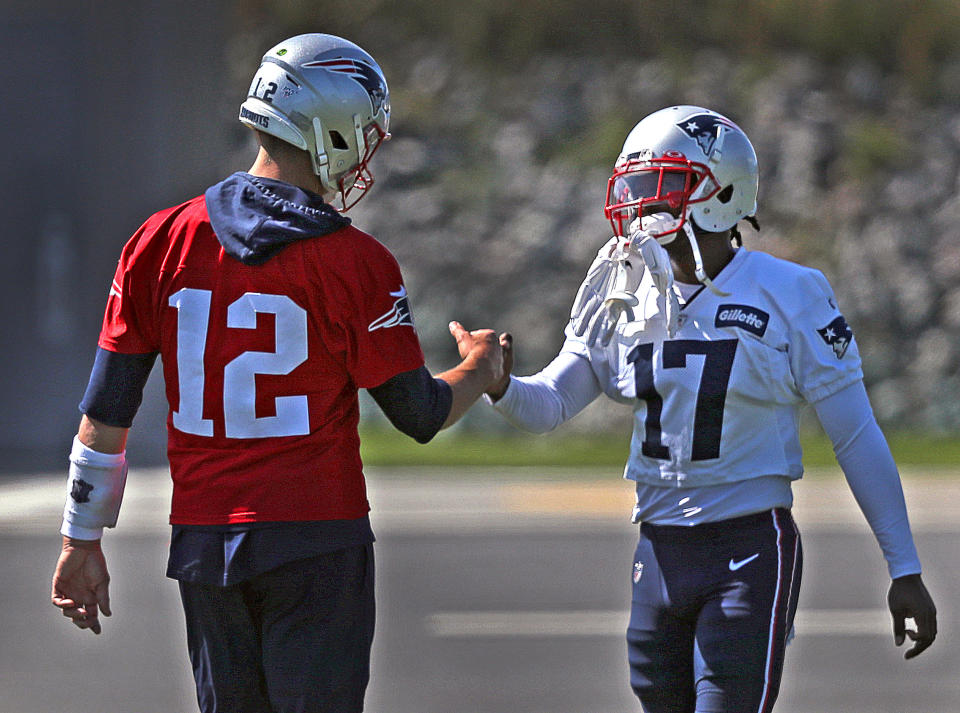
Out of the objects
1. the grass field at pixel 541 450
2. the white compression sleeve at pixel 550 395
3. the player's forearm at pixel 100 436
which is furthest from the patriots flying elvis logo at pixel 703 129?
the grass field at pixel 541 450

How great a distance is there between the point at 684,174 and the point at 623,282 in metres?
0.29

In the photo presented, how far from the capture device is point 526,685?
6.51 meters

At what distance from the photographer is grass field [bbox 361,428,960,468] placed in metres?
14.1

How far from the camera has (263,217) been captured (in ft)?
9.71

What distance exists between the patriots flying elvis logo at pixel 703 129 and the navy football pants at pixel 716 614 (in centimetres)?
87

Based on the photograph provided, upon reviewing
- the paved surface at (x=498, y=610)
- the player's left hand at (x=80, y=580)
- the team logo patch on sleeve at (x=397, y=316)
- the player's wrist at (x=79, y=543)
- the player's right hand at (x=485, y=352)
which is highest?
the team logo patch on sleeve at (x=397, y=316)

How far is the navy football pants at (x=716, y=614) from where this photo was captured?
3238 mm

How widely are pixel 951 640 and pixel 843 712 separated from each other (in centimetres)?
160

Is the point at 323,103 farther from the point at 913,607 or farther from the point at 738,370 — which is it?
the point at 913,607

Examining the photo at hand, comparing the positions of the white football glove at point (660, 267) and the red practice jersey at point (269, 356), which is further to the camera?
the white football glove at point (660, 267)

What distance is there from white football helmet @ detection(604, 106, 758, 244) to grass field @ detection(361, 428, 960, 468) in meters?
10.2

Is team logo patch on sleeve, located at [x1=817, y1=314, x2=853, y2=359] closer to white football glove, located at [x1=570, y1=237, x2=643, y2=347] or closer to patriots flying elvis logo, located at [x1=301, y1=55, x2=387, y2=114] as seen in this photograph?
white football glove, located at [x1=570, y1=237, x2=643, y2=347]

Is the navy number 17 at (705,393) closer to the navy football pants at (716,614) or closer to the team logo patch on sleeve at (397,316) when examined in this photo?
the navy football pants at (716,614)

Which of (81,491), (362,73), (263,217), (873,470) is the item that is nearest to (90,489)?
(81,491)
